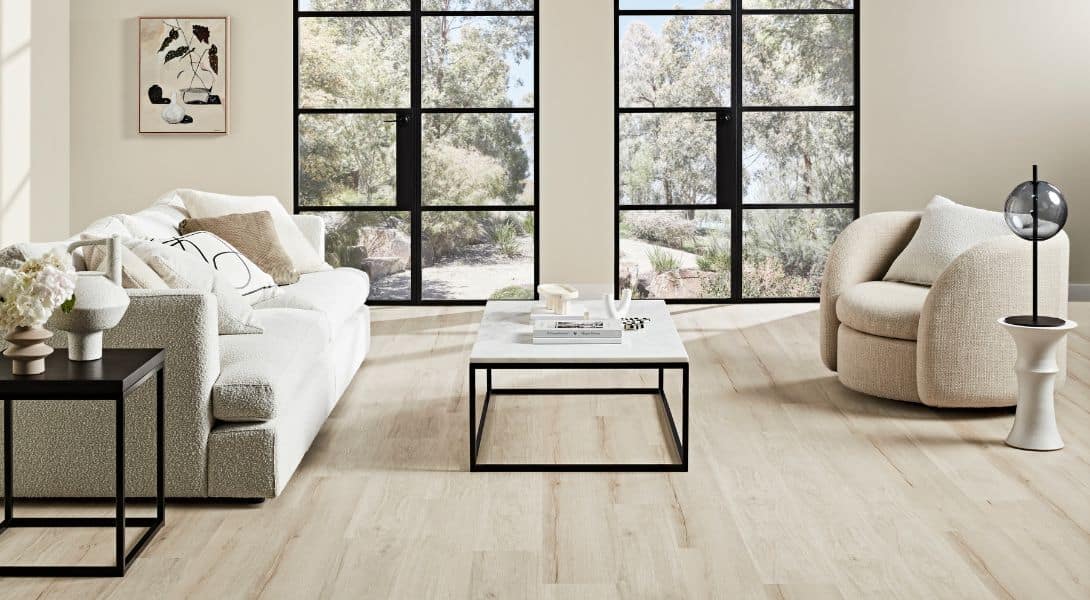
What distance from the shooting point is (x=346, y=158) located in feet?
Answer: 23.9

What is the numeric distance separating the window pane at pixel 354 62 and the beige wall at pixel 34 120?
4.87 feet

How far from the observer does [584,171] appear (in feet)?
23.8

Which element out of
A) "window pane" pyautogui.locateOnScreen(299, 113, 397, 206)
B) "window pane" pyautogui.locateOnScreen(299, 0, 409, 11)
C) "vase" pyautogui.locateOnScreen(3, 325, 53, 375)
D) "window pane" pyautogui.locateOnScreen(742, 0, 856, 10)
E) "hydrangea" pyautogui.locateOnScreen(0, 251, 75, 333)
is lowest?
"vase" pyautogui.locateOnScreen(3, 325, 53, 375)

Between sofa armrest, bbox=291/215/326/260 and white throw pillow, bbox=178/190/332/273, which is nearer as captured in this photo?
white throw pillow, bbox=178/190/332/273

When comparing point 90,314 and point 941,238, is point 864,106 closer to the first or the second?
point 941,238

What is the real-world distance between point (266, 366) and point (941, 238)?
3008mm

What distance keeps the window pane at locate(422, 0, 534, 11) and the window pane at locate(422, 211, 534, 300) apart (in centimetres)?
132

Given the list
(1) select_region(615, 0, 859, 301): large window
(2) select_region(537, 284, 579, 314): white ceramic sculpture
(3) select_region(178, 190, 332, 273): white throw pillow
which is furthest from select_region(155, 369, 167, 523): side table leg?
(1) select_region(615, 0, 859, 301): large window

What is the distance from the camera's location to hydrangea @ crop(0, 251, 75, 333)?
→ 8.64 ft

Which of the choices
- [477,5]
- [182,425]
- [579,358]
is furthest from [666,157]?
[182,425]

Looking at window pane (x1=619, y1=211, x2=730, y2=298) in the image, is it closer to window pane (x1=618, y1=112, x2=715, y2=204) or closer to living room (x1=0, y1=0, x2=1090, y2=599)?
living room (x1=0, y1=0, x2=1090, y2=599)

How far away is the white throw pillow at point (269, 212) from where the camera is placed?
521cm

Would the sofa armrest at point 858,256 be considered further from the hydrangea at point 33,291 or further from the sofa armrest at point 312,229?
the hydrangea at point 33,291

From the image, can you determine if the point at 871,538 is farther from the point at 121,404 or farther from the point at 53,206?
the point at 53,206
